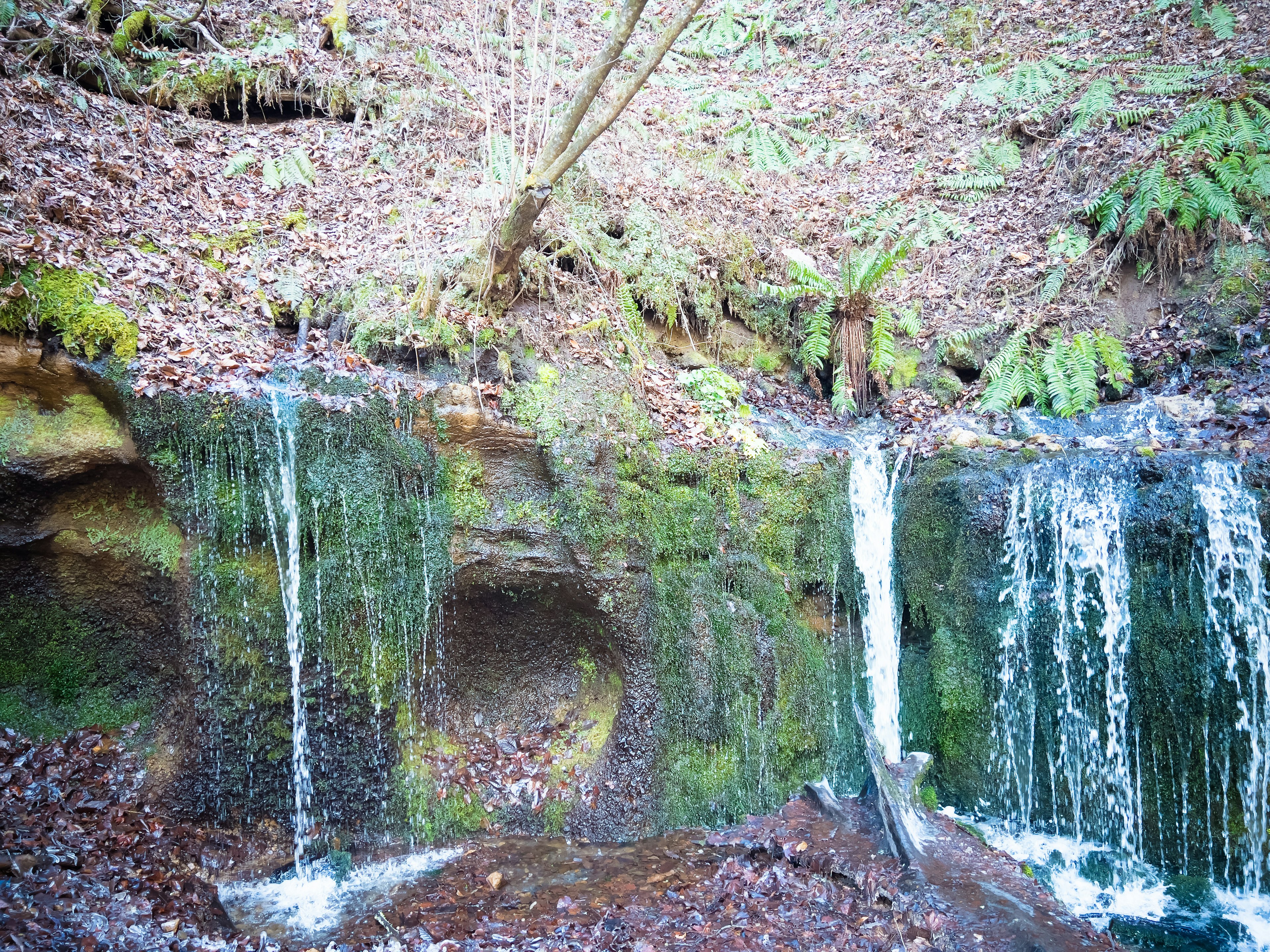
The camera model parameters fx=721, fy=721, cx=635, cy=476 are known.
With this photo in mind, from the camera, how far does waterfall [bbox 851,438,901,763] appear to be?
23.5 ft

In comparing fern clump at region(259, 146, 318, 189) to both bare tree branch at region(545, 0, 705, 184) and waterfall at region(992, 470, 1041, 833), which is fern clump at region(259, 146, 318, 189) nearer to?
bare tree branch at region(545, 0, 705, 184)

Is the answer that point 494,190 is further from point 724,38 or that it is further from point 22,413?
point 724,38

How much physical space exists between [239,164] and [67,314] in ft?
13.2

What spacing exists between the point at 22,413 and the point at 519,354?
11.9 feet

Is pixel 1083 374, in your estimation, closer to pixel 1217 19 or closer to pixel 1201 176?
pixel 1201 176

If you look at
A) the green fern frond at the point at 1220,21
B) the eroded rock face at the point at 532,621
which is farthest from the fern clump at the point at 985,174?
the eroded rock face at the point at 532,621

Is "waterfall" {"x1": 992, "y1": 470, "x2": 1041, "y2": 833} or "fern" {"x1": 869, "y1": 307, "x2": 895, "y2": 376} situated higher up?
"fern" {"x1": 869, "y1": 307, "x2": 895, "y2": 376}

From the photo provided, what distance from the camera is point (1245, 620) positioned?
5508mm

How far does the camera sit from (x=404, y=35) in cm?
1080

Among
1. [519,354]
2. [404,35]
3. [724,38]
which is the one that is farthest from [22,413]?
[724,38]

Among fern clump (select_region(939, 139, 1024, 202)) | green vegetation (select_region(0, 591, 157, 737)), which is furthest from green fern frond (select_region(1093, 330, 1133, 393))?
green vegetation (select_region(0, 591, 157, 737))

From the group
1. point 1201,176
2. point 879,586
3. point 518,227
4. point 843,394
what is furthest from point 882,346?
point 518,227

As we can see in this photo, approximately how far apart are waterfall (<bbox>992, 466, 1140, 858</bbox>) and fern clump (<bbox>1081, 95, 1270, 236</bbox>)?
15.3 ft

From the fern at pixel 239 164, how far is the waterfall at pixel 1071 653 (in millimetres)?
9006
